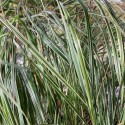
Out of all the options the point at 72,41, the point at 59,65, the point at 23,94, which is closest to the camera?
the point at 72,41

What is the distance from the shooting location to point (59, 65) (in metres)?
1.10

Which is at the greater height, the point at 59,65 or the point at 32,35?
the point at 32,35

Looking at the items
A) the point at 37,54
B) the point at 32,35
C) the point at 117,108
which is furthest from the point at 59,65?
the point at 37,54

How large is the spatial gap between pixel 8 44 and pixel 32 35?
0.35 ft

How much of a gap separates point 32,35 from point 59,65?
134 mm

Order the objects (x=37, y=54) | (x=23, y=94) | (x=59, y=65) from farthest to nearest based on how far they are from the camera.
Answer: (x=59, y=65) → (x=23, y=94) → (x=37, y=54)

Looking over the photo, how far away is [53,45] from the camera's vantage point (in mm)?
925

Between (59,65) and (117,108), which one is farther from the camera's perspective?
(59,65)

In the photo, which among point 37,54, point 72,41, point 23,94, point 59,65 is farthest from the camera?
point 59,65

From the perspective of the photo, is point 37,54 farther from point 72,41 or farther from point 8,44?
point 8,44

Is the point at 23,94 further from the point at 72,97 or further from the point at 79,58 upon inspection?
the point at 79,58

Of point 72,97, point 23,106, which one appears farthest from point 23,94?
point 72,97

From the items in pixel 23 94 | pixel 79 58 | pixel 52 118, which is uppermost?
pixel 79 58

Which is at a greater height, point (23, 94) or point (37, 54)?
point (37, 54)
